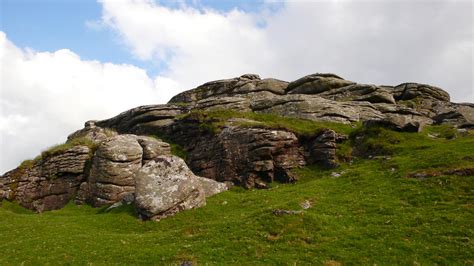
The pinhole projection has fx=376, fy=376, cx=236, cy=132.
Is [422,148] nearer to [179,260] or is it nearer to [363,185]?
[363,185]

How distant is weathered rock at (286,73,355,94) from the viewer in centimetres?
7950

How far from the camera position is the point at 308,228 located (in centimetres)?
3044

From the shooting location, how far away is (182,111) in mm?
72938

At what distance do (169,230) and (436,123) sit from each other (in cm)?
5280

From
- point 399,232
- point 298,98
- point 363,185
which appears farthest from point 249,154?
point 399,232

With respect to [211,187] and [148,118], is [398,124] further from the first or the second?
[148,118]

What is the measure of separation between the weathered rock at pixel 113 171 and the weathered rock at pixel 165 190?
843 cm

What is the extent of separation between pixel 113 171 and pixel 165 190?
42.3ft

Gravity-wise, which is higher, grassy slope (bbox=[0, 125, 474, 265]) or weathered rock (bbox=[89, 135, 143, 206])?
weathered rock (bbox=[89, 135, 143, 206])

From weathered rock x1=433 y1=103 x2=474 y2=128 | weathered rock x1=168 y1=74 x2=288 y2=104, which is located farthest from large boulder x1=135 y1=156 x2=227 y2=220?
weathered rock x1=433 y1=103 x2=474 y2=128

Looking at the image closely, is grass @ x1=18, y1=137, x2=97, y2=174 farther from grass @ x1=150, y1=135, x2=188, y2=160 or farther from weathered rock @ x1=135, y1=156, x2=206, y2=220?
weathered rock @ x1=135, y1=156, x2=206, y2=220

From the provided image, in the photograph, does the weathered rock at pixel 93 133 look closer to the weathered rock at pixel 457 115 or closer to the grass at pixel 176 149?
the grass at pixel 176 149

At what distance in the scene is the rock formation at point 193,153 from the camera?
4425cm

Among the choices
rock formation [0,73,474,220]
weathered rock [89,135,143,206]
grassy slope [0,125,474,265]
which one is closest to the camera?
grassy slope [0,125,474,265]
